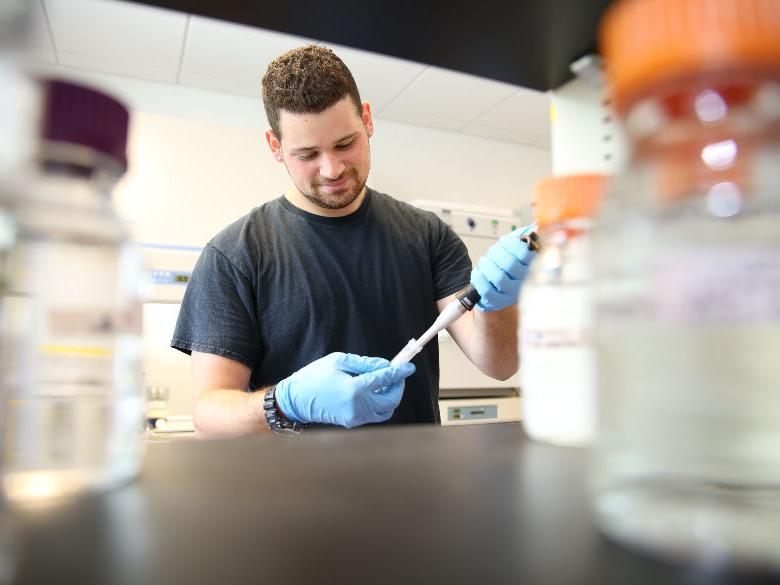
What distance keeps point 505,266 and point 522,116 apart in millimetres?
2944

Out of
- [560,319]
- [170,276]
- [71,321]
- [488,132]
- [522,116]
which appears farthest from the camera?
[488,132]

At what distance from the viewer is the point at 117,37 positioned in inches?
102

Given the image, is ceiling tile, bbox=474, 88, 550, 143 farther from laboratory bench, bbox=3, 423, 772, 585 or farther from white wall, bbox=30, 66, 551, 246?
laboratory bench, bbox=3, 423, 772, 585

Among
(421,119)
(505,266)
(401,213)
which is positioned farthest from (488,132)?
(505,266)

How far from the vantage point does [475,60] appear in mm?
432

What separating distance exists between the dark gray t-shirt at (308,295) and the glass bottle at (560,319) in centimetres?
99

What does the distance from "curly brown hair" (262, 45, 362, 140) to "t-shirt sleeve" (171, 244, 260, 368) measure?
0.42 metres

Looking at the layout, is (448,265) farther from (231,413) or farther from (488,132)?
(488,132)

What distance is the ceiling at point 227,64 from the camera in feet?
8.05

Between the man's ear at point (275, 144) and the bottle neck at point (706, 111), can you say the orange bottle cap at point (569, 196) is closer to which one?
the bottle neck at point (706, 111)

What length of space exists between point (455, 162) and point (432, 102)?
1.89ft

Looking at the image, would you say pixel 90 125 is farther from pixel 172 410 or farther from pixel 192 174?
pixel 192 174

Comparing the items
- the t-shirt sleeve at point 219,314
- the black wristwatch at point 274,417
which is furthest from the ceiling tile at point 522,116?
the black wristwatch at point 274,417

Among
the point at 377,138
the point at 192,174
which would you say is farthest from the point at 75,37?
the point at 377,138
